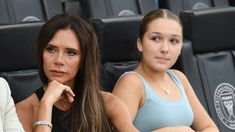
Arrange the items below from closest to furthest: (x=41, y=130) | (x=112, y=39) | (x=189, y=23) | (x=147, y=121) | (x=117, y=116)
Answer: (x=41, y=130)
(x=117, y=116)
(x=147, y=121)
(x=112, y=39)
(x=189, y=23)

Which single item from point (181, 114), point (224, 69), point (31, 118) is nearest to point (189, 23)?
point (224, 69)

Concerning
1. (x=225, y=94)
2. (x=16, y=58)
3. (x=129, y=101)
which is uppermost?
(x=16, y=58)

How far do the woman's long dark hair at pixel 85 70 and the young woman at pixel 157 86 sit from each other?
131mm

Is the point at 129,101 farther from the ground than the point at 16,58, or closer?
closer

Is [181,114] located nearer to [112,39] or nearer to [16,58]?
[112,39]

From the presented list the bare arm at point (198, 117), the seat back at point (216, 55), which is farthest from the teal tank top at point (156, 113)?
the seat back at point (216, 55)

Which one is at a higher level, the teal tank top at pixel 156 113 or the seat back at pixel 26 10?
the seat back at pixel 26 10

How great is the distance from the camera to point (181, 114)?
62.1 inches

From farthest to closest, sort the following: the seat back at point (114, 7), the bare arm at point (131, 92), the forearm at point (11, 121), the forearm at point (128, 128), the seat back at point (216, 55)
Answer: the seat back at point (114, 7) < the seat back at point (216, 55) < the bare arm at point (131, 92) < the forearm at point (128, 128) < the forearm at point (11, 121)

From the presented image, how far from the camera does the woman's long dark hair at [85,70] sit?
4.58ft

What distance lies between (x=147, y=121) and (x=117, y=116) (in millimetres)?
137

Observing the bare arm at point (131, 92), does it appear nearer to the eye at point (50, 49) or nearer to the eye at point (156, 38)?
the eye at point (156, 38)

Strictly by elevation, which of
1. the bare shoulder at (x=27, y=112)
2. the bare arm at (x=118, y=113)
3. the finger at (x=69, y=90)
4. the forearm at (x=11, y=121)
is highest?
the forearm at (x=11, y=121)

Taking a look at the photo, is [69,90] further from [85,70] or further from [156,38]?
[156,38]
